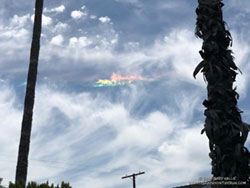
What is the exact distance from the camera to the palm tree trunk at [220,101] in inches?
332

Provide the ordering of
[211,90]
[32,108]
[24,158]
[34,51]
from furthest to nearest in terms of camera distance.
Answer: [34,51] → [32,108] → [24,158] → [211,90]

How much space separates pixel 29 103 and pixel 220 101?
6900 millimetres

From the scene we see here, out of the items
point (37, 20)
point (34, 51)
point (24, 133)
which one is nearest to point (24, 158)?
point (24, 133)

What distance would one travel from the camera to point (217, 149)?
27.9 ft

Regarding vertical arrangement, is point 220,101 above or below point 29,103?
below

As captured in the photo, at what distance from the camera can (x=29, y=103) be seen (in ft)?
40.1

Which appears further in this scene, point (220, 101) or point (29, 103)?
point (29, 103)

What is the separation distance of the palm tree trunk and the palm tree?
569 centimetres

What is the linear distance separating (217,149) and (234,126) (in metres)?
0.73

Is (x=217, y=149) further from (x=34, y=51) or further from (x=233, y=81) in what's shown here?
(x=34, y=51)

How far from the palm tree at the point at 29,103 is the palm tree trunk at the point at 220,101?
5687 millimetres

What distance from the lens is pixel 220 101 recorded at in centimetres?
873

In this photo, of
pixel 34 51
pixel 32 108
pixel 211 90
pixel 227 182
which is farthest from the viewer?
pixel 34 51

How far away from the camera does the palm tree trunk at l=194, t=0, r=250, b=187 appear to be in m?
8.43
